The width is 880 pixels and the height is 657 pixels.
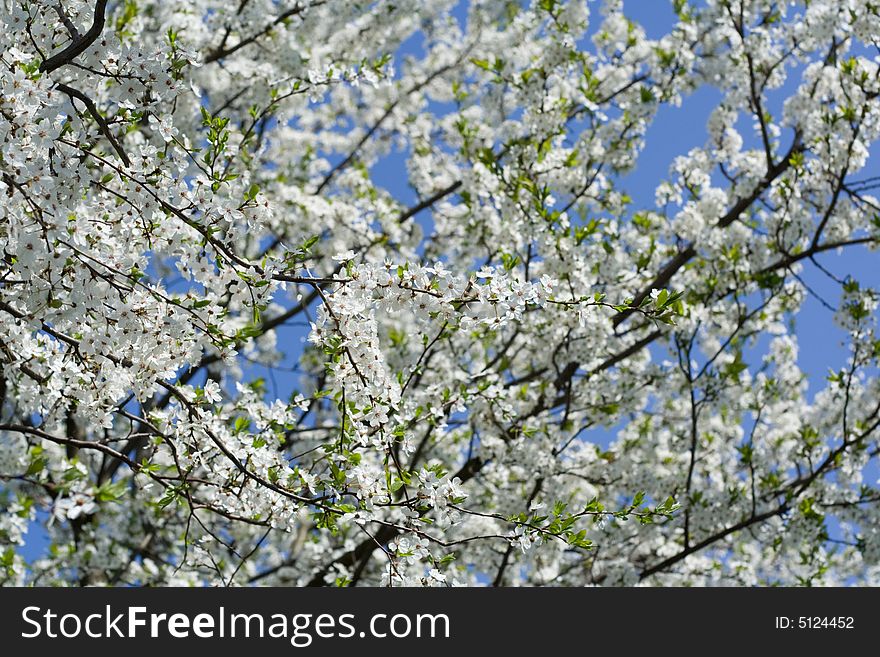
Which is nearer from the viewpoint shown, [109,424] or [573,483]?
[109,424]

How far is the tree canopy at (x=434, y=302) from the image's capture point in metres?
3.65

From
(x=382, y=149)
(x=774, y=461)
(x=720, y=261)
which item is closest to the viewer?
(x=720, y=261)

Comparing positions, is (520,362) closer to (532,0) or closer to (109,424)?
(532,0)

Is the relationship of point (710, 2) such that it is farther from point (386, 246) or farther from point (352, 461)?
point (352, 461)

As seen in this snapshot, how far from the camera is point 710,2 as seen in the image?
27.2ft

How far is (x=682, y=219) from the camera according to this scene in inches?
308

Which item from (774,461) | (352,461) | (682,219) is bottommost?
(352,461)

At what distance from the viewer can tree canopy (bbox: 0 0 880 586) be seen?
365cm

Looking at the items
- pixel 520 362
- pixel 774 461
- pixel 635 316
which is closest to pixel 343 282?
pixel 635 316

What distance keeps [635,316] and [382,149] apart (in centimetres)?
499

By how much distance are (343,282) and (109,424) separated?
130 centimetres

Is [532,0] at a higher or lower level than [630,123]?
higher

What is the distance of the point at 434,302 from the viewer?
3.65 meters

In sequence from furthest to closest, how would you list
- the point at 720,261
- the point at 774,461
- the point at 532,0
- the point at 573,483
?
1. the point at 774,461
2. the point at 573,483
3. the point at 532,0
4. the point at 720,261
